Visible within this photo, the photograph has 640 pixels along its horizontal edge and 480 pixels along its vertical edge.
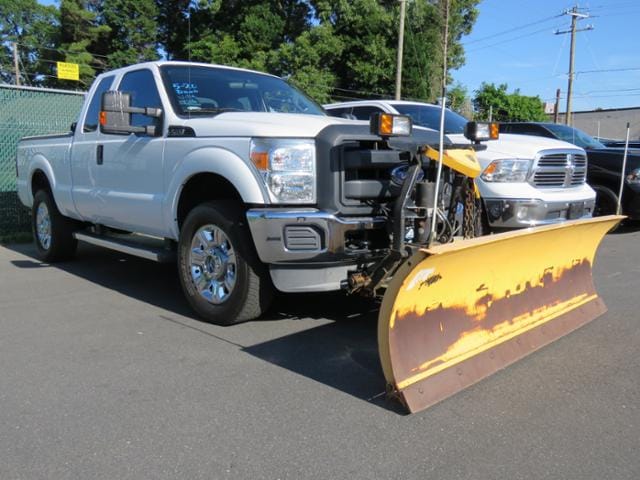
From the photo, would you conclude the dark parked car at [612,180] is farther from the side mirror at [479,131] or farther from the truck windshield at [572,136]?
the side mirror at [479,131]

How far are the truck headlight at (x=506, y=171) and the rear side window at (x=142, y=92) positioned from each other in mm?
3612

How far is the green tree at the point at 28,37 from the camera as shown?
1984 inches

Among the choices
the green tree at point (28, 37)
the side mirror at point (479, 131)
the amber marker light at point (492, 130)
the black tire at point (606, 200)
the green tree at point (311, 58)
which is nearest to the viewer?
the side mirror at point (479, 131)

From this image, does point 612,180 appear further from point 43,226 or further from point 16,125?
point 16,125

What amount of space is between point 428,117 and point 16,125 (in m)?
6.77

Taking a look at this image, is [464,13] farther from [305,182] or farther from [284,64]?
[305,182]

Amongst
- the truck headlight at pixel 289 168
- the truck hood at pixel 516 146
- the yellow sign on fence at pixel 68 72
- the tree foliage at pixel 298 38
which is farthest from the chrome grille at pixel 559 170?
the tree foliage at pixel 298 38

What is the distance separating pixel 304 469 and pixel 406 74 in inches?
1379

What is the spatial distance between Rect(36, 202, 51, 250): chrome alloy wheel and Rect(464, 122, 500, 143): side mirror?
5347 millimetres

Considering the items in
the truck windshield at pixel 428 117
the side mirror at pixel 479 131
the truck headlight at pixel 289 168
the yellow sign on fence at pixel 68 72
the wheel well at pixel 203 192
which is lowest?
the wheel well at pixel 203 192

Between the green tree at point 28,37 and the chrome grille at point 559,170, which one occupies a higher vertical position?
the green tree at point 28,37

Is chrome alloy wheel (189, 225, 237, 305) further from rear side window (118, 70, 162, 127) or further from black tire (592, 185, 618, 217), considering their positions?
black tire (592, 185, 618, 217)

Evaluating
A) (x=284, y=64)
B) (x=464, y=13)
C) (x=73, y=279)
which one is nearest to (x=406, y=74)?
(x=284, y=64)

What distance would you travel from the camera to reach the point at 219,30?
37.6 metres
